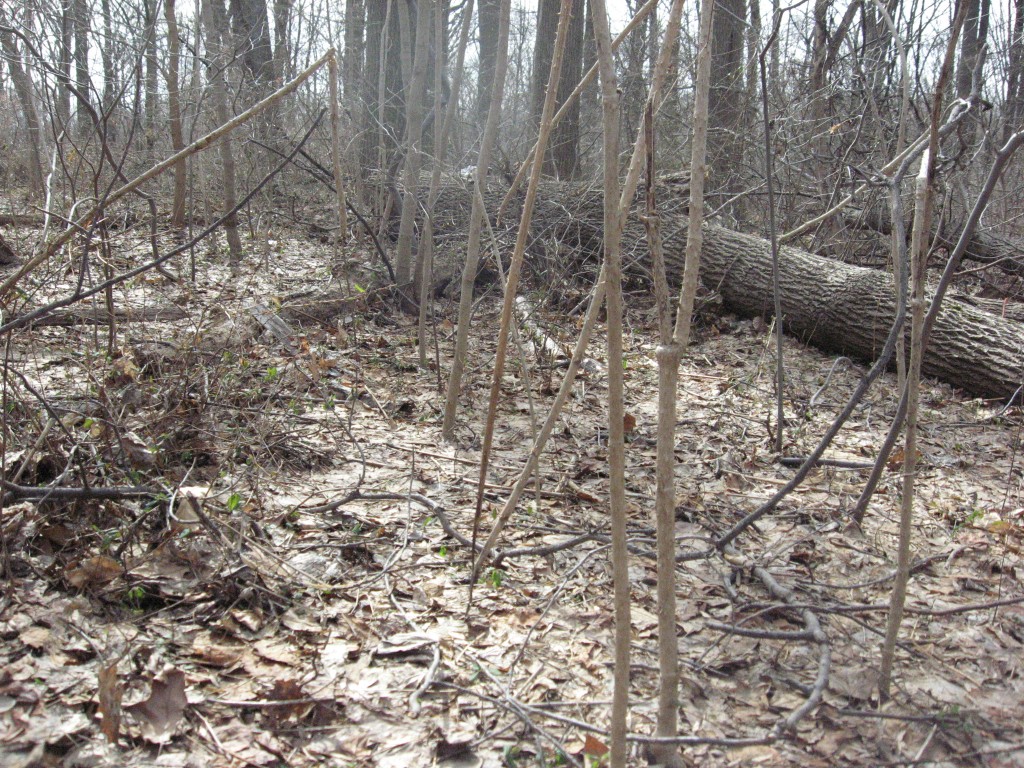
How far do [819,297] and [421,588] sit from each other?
12.2ft

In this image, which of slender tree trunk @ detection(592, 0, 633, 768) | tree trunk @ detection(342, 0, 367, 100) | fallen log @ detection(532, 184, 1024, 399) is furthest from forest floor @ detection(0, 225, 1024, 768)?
tree trunk @ detection(342, 0, 367, 100)

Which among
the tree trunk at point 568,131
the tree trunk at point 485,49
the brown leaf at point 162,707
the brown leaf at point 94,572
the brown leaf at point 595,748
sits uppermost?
the tree trunk at point 485,49

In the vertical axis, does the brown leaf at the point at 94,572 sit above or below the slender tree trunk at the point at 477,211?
below

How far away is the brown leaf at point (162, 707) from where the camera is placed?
1.56 meters

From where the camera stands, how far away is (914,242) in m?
1.58

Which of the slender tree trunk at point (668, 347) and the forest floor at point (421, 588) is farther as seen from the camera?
the forest floor at point (421, 588)

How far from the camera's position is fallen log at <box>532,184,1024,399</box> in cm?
431

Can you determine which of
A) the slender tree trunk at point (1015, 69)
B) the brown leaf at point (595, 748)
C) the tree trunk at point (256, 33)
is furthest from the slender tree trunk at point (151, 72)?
the slender tree trunk at point (1015, 69)

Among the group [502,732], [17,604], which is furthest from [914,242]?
[17,604]

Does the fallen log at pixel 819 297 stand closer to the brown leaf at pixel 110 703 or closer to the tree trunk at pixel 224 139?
the tree trunk at pixel 224 139

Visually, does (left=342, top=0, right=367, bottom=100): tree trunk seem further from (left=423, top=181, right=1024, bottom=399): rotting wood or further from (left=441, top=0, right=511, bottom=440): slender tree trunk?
(left=441, top=0, right=511, bottom=440): slender tree trunk

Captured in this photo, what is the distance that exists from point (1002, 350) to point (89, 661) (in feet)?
14.7

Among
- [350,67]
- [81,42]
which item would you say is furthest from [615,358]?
[81,42]

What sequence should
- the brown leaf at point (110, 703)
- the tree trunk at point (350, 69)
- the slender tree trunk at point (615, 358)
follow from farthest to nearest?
the tree trunk at point (350, 69) < the brown leaf at point (110, 703) < the slender tree trunk at point (615, 358)
